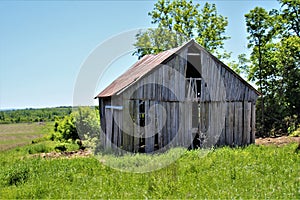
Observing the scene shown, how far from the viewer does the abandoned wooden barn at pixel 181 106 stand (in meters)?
15.4

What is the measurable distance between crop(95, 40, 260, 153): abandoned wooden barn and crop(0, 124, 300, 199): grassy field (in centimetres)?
295

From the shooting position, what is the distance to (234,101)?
675 inches

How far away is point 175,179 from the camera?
9352 millimetres

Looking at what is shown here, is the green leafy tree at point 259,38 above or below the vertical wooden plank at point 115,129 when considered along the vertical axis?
above

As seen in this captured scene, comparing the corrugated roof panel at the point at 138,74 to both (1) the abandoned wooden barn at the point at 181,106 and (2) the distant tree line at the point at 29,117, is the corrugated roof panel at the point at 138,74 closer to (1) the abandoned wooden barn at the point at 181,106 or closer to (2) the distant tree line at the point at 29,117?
(1) the abandoned wooden barn at the point at 181,106

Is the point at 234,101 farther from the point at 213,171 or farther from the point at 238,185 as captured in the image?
the point at 238,185

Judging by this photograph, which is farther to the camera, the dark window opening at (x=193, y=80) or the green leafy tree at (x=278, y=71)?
the green leafy tree at (x=278, y=71)

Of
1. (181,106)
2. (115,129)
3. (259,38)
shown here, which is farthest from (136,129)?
(259,38)

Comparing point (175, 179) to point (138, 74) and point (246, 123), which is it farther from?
point (246, 123)

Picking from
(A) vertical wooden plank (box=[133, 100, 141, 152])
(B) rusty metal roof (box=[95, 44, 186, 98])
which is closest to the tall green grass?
(A) vertical wooden plank (box=[133, 100, 141, 152])

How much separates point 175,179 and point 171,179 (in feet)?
0.39

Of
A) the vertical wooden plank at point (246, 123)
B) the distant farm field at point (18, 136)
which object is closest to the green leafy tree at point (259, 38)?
the vertical wooden plank at point (246, 123)

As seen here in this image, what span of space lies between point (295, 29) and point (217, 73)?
→ 1668cm

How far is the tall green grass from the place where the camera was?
8.11 m
